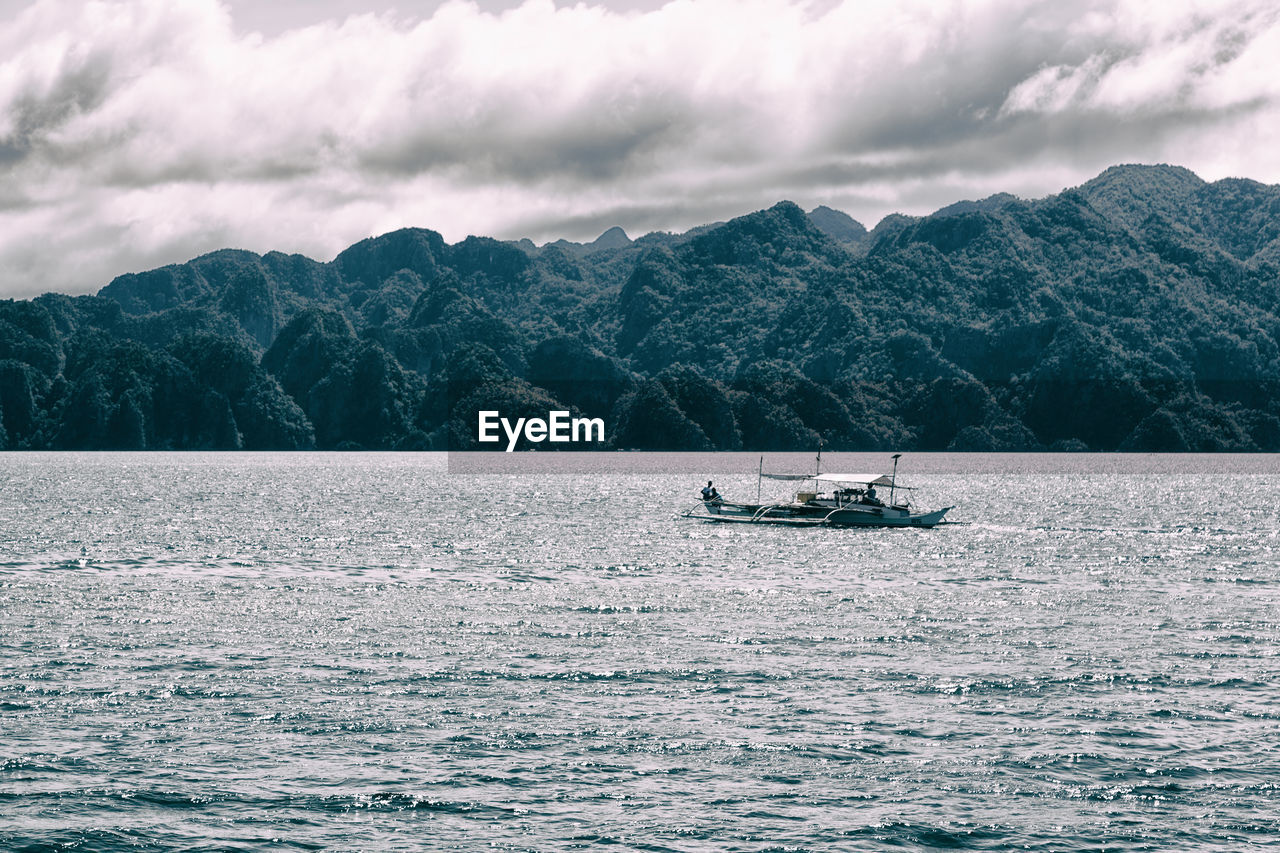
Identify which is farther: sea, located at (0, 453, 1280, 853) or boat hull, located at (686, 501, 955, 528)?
boat hull, located at (686, 501, 955, 528)

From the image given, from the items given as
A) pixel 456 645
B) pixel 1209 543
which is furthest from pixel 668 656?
pixel 1209 543

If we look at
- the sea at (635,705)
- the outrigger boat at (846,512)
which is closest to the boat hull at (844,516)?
the outrigger boat at (846,512)

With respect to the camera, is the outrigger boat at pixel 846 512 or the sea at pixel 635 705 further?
the outrigger boat at pixel 846 512

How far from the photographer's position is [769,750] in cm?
3500

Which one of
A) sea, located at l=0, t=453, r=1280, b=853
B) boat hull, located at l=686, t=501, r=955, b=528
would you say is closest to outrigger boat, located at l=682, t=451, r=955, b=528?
boat hull, located at l=686, t=501, r=955, b=528

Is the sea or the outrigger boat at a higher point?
the outrigger boat

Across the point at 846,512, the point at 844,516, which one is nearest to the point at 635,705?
the point at 846,512

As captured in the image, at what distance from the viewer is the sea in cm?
2905

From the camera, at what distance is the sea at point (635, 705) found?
2905 cm

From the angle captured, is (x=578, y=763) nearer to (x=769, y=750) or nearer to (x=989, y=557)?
(x=769, y=750)

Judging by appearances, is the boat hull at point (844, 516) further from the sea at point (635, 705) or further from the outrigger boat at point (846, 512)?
the sea at point (635, 705)

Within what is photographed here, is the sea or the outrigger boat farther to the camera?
the outrigger boat

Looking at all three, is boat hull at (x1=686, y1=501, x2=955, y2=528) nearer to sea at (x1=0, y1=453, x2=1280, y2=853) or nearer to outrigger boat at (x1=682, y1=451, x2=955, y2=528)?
outrigger boat at (x1=682, y1=451, x2=955, y2=528)

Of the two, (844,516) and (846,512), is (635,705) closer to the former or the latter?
(846,512)
